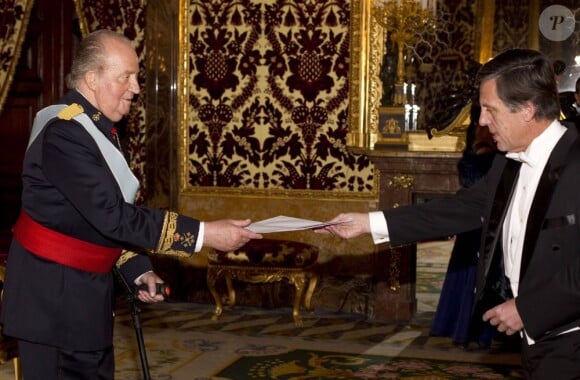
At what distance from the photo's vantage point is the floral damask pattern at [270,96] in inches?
277

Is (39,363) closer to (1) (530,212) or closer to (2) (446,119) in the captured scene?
(1) (530,212)

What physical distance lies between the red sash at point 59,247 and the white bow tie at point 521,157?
52.6 inches

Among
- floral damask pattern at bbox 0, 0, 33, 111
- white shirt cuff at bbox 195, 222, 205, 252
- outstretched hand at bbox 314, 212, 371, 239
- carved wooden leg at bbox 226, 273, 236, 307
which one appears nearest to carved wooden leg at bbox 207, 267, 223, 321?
carved wooden leg at bbox 226, 273, 236, 307

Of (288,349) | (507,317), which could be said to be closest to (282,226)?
(507,317)

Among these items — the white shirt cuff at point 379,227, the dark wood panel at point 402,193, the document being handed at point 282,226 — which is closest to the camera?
the document being handed at point 282,226

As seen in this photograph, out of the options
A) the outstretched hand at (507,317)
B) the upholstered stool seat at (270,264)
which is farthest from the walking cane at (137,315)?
the upholstered stool seat at (270,264)

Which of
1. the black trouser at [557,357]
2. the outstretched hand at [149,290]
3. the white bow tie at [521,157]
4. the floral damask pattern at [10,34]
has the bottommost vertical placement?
the black trouser at [557,357]

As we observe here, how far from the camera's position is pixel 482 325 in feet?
19.3

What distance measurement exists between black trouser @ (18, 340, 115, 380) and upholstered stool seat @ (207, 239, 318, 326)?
348 cm

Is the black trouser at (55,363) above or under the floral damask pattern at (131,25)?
under

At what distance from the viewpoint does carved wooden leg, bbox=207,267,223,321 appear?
6.79m

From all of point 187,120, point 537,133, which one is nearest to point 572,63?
point 187,120

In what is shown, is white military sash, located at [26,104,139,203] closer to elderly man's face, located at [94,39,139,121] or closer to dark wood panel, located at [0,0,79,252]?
elderly man's face, located at [94,39,139,121]

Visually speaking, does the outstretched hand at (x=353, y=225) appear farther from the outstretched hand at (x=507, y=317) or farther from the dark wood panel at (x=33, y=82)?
the dark wood panel at (x=33, y=82)
